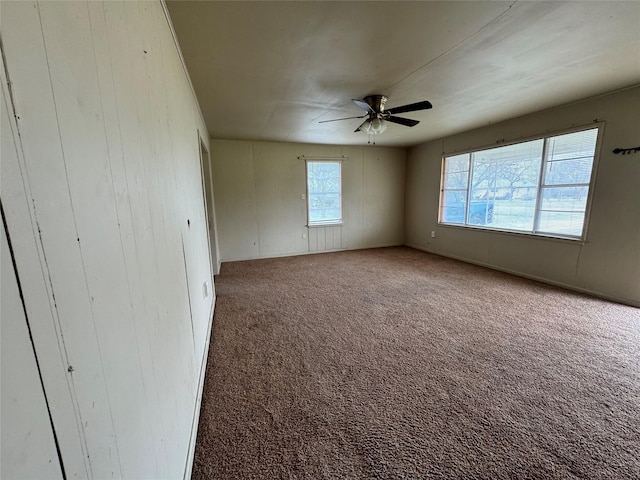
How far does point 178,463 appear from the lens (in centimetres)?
115

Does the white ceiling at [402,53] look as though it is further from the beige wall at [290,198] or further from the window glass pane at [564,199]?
the beige wall at [290,198]

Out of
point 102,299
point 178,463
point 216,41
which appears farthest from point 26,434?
point 216,41

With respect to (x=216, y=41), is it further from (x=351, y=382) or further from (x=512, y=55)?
(x=351, y=382)

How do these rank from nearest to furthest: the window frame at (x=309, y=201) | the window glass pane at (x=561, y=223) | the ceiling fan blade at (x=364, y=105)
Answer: the ceiling fan blade at (x=364, y=105)
the window glass pane at (x=561, y=223)
the window frame at (x=309, y=201)

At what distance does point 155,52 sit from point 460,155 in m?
5.17

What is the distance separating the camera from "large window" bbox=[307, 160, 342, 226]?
5.76m

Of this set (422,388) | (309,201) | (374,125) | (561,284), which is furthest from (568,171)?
(309,201)

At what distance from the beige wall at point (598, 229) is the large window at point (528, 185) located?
0.14 m

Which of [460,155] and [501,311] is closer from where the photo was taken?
[501,311]

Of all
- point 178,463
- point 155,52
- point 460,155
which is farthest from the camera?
point 460,155

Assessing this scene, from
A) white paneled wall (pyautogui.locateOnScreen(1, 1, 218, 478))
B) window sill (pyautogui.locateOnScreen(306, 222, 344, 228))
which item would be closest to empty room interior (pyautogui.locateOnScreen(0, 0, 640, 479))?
white paneled wall (pyautogui.locateOnScreen(1, 1, 218, 478))

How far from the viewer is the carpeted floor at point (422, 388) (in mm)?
1361

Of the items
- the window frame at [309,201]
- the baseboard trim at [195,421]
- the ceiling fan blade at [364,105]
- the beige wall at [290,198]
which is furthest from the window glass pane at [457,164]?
the baseboard trim at [195,421]

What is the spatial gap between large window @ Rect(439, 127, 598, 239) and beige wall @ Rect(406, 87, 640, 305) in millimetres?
140
